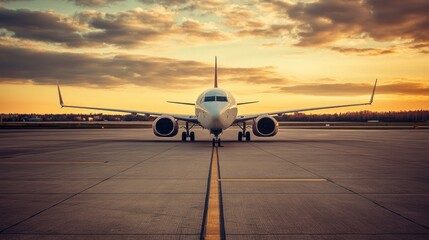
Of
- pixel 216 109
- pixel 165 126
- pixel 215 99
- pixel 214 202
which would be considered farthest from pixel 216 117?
Result: pixel 214 202

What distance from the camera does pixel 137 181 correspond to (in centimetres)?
838

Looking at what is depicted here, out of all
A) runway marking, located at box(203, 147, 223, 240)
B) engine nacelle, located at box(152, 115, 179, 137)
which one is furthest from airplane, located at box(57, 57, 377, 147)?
runway marking, located at box(203, 147, 223, 240)

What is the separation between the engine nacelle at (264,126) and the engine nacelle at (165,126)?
4.88 meters

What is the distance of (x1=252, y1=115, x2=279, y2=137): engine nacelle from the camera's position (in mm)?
22578

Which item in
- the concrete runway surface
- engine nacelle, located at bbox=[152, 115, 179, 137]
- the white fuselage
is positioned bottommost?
the concrete runway surface

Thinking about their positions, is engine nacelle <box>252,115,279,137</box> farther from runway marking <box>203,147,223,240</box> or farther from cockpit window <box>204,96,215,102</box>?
runway marking <box>203,147,223,240</box>

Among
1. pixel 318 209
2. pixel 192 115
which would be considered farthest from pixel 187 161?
pixel 192 115

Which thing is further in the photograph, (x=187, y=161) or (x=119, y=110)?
(x=119, y=110)

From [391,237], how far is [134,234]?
303cm

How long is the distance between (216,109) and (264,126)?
5.01 meters

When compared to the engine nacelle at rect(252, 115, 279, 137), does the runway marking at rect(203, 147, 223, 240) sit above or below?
below

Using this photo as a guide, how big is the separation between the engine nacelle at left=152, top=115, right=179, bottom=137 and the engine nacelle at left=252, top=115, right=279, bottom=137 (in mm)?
4877

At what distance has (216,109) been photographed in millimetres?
19078

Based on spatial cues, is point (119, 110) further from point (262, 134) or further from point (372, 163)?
point (372, 163)
